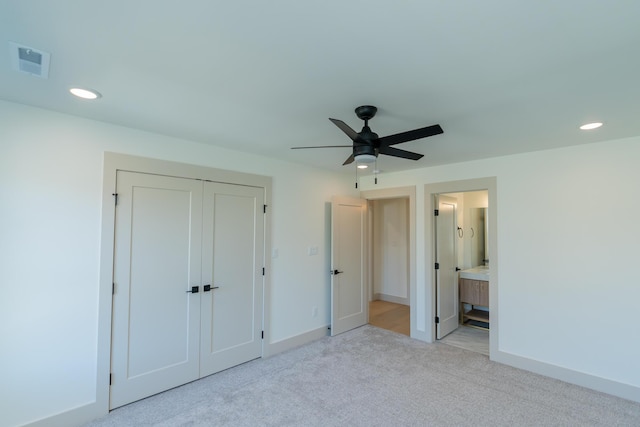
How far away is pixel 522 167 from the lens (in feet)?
11.8

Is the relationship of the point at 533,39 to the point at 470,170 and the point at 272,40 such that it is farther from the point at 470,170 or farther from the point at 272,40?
the point at 470,170

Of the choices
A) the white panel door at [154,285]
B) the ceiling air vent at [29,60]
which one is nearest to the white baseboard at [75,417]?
the white panel door at [154,285]

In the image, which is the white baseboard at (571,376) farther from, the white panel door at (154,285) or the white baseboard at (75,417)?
the white baseboard at (75,417)

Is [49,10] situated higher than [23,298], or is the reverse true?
[49,10]

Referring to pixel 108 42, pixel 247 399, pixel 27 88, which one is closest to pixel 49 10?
pixel 108 42

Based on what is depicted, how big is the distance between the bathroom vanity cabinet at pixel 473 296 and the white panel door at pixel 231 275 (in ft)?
11.0

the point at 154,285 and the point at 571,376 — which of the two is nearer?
the point at 154,285

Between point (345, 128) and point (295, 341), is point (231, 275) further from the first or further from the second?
point (345, 128)

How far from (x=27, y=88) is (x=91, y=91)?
1.35 feet

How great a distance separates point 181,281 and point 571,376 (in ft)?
13.8

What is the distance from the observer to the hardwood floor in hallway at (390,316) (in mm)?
4945

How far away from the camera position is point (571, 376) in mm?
3188

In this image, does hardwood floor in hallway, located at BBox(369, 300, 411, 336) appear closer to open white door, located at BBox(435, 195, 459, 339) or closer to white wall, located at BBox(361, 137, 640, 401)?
open white door, located at BBox(435, 195, 459, 339)

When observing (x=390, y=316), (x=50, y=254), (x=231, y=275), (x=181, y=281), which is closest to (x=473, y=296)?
(x=390, y=316)
